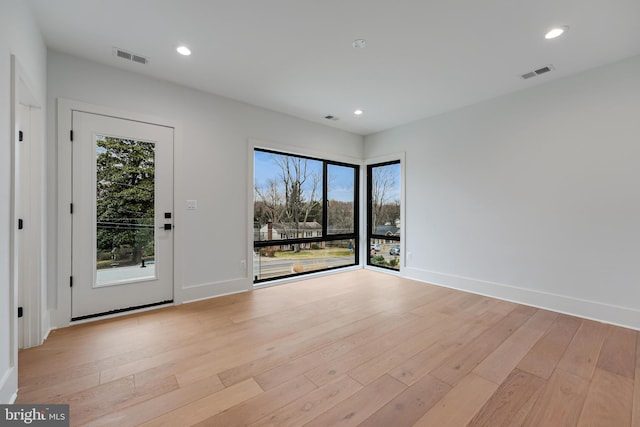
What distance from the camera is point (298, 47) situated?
260 centimetres

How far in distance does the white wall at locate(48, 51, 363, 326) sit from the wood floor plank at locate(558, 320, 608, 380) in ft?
11.3

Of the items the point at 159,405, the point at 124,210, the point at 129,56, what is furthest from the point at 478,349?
the point at 129,56

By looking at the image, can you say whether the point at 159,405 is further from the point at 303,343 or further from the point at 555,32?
the point at 555,32

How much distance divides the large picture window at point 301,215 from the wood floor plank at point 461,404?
3.04 meters

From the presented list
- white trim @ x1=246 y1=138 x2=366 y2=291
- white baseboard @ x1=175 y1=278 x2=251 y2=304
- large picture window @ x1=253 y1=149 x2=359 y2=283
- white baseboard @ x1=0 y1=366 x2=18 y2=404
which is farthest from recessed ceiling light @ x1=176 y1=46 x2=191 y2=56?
white baseboard @ x1=0 y1=366 x2=18 y2=404

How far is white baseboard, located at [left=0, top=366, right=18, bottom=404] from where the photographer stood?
1517 millimetres

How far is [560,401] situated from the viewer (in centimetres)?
170

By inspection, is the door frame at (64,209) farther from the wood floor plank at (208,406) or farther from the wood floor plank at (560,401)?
the wood floor plank at (560,401)

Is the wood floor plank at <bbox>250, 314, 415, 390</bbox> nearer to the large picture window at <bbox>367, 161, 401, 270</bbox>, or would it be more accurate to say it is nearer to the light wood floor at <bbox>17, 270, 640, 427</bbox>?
the light wood floor at <bbox>17, 270, 640, 427</bbox>

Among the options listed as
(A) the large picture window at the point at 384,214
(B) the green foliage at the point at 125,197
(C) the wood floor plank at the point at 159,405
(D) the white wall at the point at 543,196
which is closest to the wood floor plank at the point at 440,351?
(D) the white wall at the point at 543,196

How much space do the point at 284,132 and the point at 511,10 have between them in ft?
9.91

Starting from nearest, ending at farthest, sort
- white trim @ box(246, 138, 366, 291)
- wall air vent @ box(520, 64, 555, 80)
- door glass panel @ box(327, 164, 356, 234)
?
wall air vent @ box(520, 64, 555, 80) < white trim @ box(246, 138, 366, 291) < door glass panel @ box(327, 164, 356, 234)

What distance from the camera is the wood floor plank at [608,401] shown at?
1.55m

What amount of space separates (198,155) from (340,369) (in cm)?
293
